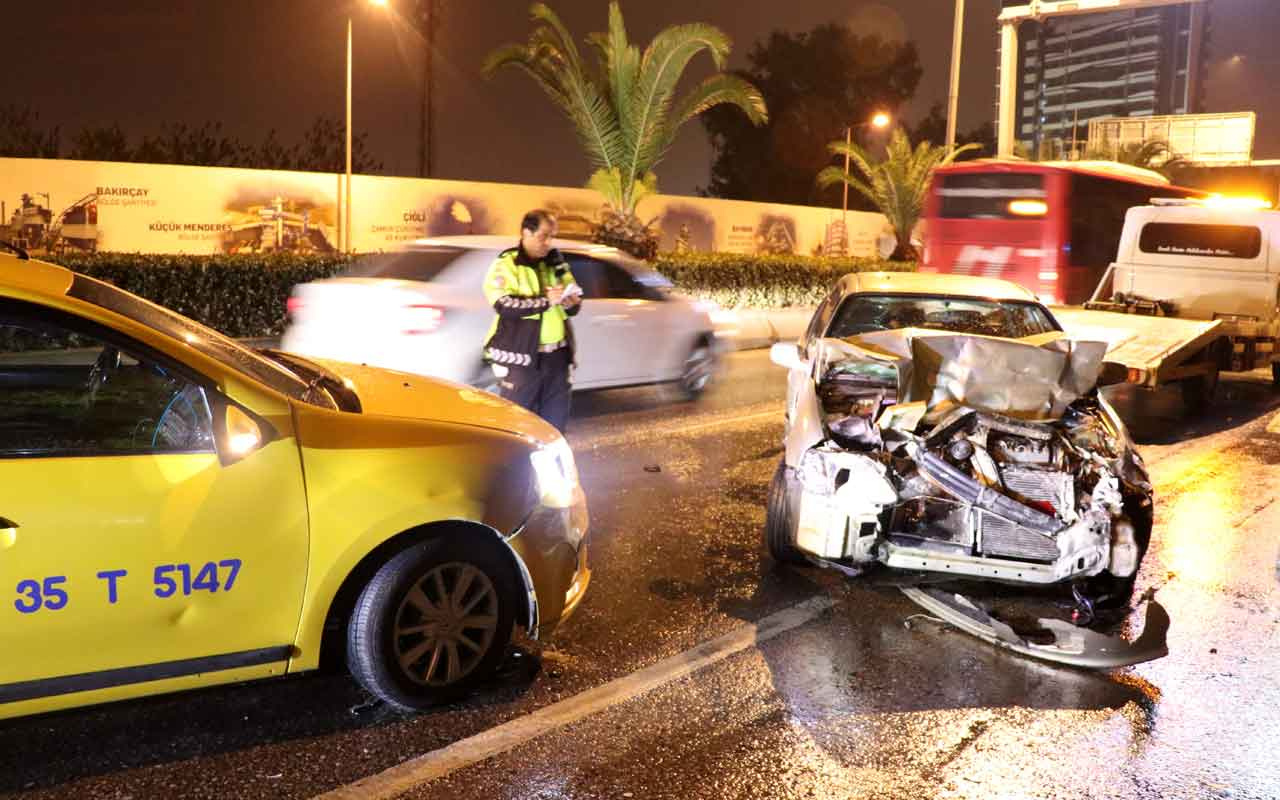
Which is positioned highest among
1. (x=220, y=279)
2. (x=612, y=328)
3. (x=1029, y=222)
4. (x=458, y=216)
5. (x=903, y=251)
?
(x=458, y=216)

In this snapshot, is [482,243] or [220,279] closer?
[482,243]

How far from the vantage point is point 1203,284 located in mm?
13539

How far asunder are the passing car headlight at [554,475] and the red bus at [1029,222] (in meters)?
15.1

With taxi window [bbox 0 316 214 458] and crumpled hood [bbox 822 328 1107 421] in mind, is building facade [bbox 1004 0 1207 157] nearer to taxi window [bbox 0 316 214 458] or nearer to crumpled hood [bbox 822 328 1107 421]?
crumpled hood [bbox 822 328 1107 421]

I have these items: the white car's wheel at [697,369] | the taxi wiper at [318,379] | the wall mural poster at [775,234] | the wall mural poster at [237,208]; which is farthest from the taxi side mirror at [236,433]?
the wall mural poster at [775,234]

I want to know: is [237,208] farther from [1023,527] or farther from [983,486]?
[1023,527]

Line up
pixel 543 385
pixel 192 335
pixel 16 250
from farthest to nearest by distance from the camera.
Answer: pixel 543 385
pixel 16 250
pixel 192 335

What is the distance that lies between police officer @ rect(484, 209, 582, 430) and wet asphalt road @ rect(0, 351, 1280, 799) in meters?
0.94

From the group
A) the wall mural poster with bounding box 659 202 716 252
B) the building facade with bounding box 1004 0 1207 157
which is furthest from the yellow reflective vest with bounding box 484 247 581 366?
the building facade with bounding box 1004 0 1207 157

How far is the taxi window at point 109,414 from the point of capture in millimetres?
3420

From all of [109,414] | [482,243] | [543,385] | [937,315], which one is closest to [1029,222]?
[937,315]

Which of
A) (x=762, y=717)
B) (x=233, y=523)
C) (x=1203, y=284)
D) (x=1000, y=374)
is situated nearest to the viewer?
(x=233, y=523)

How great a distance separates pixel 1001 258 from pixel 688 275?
5618 millimetres

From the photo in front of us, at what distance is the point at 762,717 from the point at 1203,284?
11561 mm
